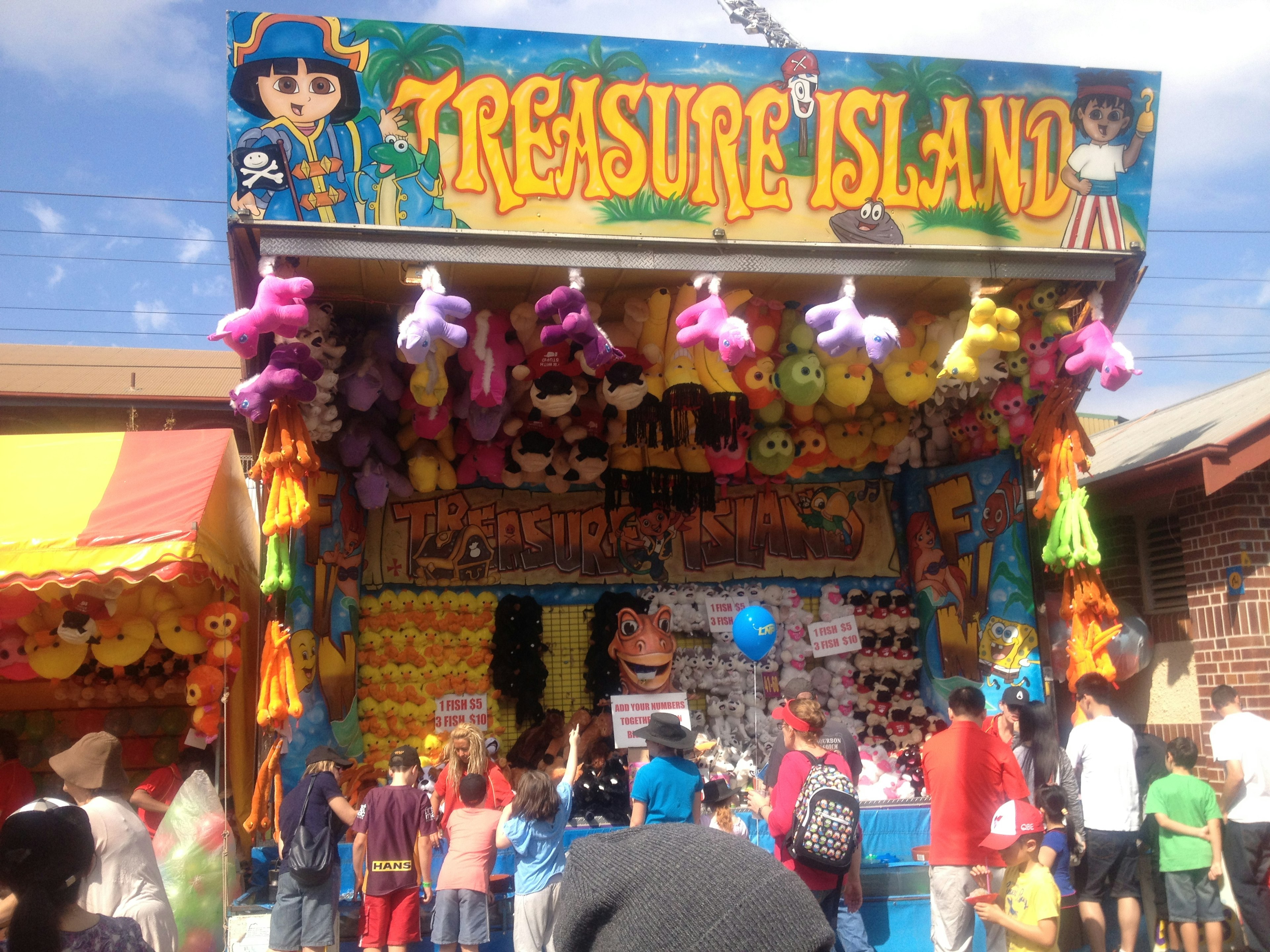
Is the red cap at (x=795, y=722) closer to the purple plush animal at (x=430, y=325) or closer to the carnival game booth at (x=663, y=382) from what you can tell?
the carnival game booth at (x=663, y=382)

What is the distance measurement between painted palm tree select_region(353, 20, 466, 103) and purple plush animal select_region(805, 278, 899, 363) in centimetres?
275

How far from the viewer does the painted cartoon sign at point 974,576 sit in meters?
8.11

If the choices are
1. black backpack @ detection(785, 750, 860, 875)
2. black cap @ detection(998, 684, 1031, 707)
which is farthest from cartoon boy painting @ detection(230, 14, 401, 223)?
black cap @ detection(998, 684, 1031, 707)

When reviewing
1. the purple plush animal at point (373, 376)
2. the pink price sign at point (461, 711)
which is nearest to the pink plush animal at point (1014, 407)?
the purple plush animal at point (373, 376)

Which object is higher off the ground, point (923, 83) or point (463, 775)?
point (923, 83)

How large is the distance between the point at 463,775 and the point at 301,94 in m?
4.14

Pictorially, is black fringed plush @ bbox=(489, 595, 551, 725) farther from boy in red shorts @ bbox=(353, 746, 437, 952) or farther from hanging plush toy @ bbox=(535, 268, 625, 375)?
hanging plush toy @ bbox=(535, 268, 625, 375)

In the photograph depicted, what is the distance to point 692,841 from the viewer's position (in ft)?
4.56

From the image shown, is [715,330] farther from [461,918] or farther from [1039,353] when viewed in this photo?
[461,918]

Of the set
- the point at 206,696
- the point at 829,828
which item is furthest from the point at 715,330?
the point at 206,696

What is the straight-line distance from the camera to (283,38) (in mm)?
6016

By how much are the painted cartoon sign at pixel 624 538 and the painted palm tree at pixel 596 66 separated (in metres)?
3.57

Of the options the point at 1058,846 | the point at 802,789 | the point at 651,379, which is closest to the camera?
the point at 802,789

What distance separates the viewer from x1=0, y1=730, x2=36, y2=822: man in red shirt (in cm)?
703
